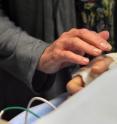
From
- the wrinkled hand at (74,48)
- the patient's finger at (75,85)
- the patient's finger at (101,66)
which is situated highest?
the wrinkled hand at (74,48)

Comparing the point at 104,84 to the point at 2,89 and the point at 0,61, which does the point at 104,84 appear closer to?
the point at 0,61

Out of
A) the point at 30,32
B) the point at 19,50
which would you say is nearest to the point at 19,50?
the point at 19,50

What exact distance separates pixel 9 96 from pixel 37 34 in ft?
0.66

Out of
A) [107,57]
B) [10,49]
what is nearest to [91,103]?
[107,57]

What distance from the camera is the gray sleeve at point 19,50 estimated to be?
Answer: 2.53 ft

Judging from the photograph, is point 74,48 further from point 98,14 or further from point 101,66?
point 98,14

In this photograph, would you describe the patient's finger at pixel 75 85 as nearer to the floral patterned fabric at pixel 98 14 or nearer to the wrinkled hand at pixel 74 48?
the wrinkled hand at pixel 74 48

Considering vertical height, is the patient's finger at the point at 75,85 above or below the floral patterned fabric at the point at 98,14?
below

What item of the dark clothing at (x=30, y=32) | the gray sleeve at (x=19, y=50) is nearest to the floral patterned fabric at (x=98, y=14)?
the dark clothing at (x=30, y=32)

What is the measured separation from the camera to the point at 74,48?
70 centimetres

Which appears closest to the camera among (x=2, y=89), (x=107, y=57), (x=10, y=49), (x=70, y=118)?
(x=70, y=118)

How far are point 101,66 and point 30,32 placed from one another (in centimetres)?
30

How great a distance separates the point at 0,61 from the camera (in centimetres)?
84

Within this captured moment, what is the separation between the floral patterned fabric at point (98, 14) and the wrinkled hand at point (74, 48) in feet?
0.41
